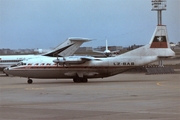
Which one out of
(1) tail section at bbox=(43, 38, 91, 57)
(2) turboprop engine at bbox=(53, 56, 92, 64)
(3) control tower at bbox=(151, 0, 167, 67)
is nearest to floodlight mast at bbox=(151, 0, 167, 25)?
(3) control tower at bbox=(151, 0, 167, 67)

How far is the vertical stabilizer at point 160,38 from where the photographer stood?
131 feet

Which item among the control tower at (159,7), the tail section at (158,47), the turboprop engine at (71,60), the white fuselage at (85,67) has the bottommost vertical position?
the white fuselage at (85,67)

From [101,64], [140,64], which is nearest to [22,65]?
[101,64]

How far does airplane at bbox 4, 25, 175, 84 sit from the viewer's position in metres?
38.5

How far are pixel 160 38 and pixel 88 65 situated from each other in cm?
728

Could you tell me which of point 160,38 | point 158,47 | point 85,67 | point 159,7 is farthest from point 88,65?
point 159,7

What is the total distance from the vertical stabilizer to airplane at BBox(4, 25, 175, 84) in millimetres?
186

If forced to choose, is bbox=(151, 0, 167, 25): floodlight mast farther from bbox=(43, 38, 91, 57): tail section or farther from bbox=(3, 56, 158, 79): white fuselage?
bbox=(3, 56, 158, 79): white fuselage

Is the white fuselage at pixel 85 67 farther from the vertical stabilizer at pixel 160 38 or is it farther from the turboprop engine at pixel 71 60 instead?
the vertical stabilizer at pixel 160 38

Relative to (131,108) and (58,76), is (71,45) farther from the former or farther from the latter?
(131,108)

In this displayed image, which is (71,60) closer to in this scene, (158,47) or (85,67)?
(85,67)

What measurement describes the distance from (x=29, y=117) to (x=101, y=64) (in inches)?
942

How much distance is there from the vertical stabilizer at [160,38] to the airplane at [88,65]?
0.19 m

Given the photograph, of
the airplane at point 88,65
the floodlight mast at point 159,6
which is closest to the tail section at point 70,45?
the airplane at point 88,65
